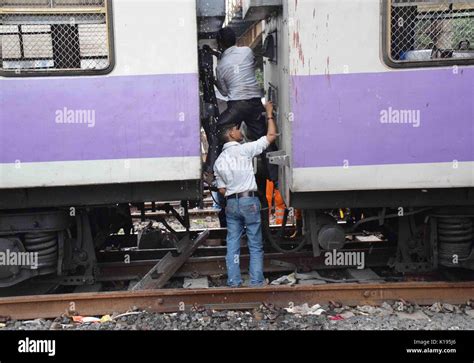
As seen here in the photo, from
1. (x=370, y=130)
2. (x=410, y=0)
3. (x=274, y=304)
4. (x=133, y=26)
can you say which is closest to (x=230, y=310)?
(x=274, y=304)

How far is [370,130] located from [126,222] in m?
2.74

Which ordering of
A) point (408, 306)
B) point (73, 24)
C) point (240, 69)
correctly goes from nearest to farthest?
point (73, 24)
point (408, 306)
point (240, 69)

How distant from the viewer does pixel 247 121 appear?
6.32 meters

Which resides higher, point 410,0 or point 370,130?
point 410,0

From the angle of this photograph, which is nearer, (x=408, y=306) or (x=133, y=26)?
(x=133, y=26)

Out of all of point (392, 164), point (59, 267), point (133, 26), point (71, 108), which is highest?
point (133, 26)

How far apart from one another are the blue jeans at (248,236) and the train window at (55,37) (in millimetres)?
1728

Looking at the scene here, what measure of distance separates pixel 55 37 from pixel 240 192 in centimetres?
209

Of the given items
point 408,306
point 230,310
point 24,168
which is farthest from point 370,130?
point 24,168

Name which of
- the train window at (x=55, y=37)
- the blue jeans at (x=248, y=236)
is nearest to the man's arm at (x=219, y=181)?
the blue jeans at (x=248, y=236)

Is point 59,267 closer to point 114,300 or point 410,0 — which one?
point 114,300

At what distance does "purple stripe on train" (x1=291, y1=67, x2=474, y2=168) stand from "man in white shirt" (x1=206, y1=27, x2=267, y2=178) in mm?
1112

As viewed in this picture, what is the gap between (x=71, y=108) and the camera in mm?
5062

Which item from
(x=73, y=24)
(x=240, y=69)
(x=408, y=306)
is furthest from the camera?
(x=240, y=69)
